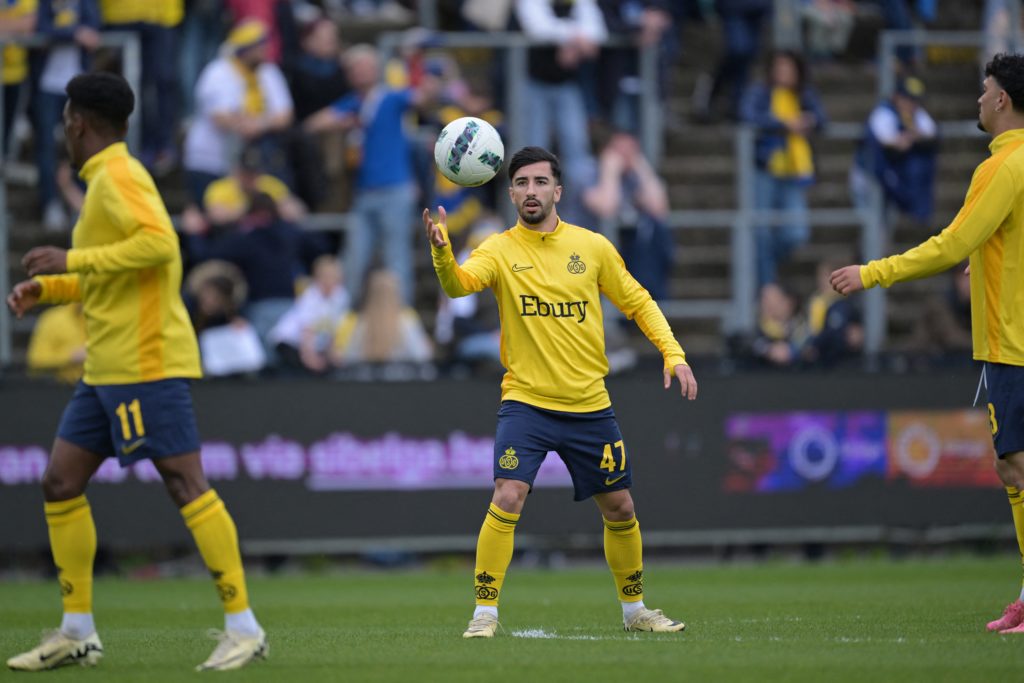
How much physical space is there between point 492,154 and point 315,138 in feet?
26.4

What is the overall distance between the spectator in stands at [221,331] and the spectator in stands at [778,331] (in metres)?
4.73

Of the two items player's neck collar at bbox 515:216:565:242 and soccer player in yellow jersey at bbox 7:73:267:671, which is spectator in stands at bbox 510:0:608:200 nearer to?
player's neck collar at bbox 515:216:565:242

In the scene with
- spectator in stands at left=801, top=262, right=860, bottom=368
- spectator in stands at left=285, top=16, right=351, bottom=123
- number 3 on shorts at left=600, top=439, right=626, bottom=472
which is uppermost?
spectator in stands at left=285, top=16, right=351, bottom=123

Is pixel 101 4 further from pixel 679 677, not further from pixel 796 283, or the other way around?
pixel 679 677

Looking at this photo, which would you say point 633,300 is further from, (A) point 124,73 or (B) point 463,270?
(A) point 124,73

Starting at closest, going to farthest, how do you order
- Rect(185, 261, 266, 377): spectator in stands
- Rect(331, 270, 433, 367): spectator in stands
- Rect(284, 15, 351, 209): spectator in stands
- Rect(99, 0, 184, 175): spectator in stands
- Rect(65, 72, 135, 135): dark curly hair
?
1. Rect(65, 72, 135, 135): dark curly hair
2. Rect(185, 261, 266, 377): spectator in stands
3. Rect(331, 270, 433, 367): spectator in stands
4. Rect(99, 0, 184, 175): spectator in stands
5. Rect(284, 15, 351, 209): spectator in stands

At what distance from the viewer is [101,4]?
1700 cm

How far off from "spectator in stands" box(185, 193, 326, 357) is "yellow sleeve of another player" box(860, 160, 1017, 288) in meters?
8.21

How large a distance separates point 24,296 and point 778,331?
30.9 ft

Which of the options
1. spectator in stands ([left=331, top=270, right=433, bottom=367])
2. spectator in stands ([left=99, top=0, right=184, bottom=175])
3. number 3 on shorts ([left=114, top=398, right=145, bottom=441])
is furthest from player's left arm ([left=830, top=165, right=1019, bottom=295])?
spectator in stands ([left=99, top=0, right=184, bottom=175])

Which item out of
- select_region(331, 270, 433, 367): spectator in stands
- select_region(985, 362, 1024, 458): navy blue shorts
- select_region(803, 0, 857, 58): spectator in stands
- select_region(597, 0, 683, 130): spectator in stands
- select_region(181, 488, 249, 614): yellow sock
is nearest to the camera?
select_region(181, 488, 249, 614): yellow sock

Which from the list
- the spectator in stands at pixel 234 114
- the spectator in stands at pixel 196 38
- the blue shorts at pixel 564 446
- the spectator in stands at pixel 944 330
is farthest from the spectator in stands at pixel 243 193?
the blue shorts at pixel 564 446

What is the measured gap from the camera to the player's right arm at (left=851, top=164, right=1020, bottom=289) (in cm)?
831

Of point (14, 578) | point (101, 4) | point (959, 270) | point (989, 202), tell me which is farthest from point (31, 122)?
point (989, 202)
